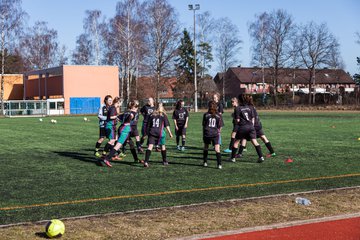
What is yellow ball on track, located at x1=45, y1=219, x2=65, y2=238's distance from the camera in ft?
19.1

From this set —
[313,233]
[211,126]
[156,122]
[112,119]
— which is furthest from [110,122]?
[313,233]

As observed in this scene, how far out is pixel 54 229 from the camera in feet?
19.2

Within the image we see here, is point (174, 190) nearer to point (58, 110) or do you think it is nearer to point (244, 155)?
point (244, 155)

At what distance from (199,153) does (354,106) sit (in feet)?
143

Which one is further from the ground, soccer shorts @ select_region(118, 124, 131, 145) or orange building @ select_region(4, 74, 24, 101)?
orange building @ select_region(4, 74, 24, 101)

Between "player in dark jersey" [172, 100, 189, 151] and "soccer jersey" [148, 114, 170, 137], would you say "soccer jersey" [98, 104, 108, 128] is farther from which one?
"player in dark jersey" [172, 100, 189, 151]

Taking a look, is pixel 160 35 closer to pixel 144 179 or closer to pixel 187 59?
pixel 187 59

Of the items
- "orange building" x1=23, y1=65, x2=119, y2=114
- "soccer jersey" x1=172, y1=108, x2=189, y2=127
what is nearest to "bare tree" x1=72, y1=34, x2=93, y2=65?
"orange building" x1=23, y1=65, x2=119, y2=114

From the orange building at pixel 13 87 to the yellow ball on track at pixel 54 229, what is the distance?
64466 mm

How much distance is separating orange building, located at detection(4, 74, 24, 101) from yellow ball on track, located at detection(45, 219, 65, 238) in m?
64.5

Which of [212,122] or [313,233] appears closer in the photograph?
[313,233]

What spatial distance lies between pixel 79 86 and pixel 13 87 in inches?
519

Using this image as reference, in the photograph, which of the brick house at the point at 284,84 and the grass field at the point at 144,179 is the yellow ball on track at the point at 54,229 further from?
the brick house at the point at 284,84

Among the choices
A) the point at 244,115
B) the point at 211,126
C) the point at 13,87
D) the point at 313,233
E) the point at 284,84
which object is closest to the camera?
the point at 313,233
